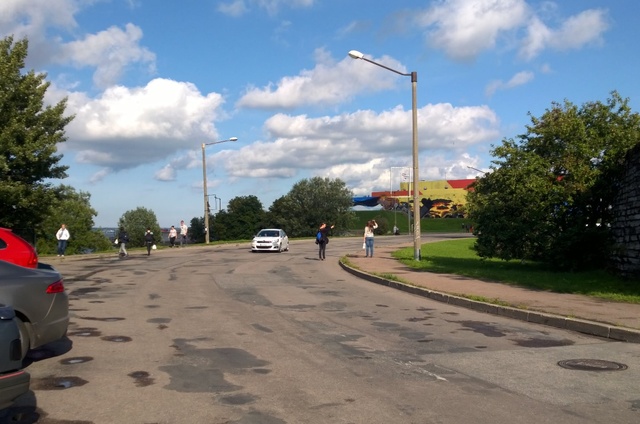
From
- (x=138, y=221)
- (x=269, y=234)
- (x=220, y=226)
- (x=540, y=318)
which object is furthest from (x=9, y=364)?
(x=138, y=221)

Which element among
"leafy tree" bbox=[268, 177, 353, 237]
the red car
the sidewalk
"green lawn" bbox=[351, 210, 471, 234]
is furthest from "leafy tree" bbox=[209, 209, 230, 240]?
the red car

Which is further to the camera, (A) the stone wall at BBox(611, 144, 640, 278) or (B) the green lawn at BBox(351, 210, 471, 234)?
(B) the green lawn at BBox(351, 210, 471, 234)

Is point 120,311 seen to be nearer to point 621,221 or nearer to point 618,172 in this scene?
point 621,221

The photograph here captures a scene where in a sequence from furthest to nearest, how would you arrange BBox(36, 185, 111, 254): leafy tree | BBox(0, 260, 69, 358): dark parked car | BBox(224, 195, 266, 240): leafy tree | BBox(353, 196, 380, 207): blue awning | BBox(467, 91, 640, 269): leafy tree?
BBox(353, 196, 380, 207): blue awning → BBox(224, 195, 266, 240): leafy tree → BBox(36, 185, 111, 254): leafy tree → BBox(467, 91, 640, 269): leafy tree → BBox(0, 260, 69, 358): dark parked car

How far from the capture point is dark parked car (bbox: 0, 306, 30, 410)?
4059 mm

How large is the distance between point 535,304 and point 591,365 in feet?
15.7

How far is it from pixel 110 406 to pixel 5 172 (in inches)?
765

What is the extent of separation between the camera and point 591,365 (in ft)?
23.9

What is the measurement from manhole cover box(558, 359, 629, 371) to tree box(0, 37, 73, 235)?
65.3 feet

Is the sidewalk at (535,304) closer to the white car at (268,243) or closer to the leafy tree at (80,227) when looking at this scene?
the white car at (268,243)

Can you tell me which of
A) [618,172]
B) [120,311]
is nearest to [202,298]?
[120,311]

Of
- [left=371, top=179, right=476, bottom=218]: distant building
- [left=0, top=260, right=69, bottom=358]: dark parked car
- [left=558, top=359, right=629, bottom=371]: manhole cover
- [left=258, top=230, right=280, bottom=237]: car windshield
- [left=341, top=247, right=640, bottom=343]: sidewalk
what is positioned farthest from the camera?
[left=371, top=179, right=476, bottom=218]: distant building

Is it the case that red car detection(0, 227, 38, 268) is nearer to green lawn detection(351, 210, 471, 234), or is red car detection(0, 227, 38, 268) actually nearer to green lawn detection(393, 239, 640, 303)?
green lawn detection(393, 239, 640, 303)

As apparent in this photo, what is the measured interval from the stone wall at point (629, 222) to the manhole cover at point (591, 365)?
895 cm
